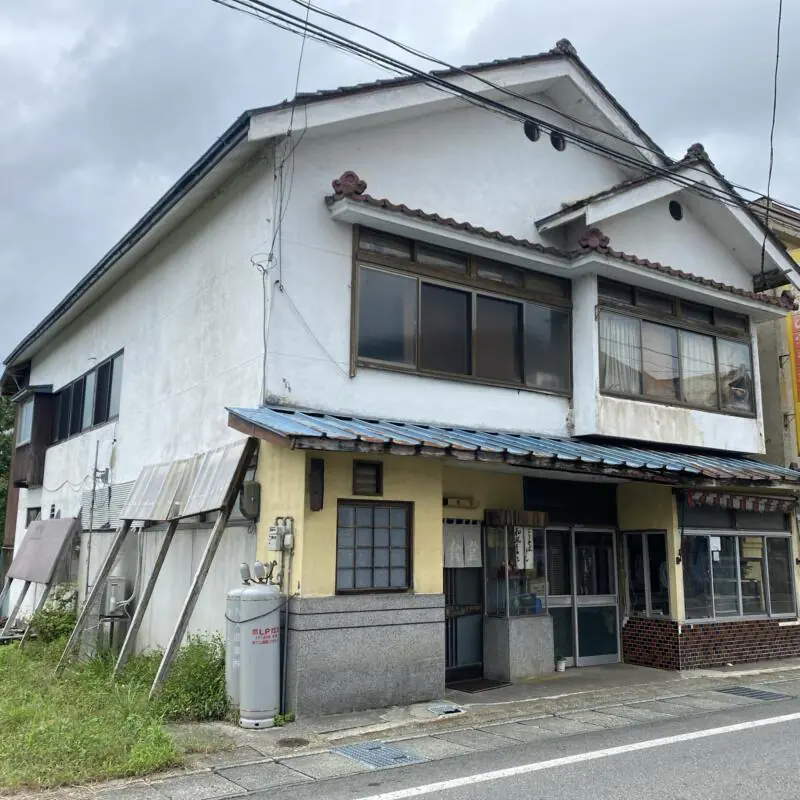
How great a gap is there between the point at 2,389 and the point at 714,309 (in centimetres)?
2054

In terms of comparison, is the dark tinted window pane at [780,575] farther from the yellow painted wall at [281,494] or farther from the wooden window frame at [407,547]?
the yellow painted wall at [281,494]

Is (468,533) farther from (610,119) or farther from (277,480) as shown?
(610,119)

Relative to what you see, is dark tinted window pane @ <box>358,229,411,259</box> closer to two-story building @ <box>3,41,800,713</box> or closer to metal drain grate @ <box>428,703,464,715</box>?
two-story building @ <box>3,41,800,713</box>

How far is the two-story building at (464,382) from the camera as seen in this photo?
30.9 ft

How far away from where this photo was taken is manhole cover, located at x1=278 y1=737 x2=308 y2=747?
7605 mm

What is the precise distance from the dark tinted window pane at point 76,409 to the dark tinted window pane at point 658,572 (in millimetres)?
12219

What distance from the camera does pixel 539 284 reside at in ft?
40.1

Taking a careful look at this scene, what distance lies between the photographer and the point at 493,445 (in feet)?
31.9

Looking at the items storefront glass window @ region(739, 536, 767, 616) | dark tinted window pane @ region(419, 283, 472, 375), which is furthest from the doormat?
storefront glass window @ region(739, 536, 767, 616)

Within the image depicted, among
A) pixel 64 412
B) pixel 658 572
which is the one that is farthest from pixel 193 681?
pixel 64 412

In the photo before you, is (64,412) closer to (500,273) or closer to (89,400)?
(89,400)

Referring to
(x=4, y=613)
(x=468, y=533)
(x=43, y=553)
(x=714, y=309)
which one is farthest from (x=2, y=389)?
(x=714, y=309)

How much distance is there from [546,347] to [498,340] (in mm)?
919

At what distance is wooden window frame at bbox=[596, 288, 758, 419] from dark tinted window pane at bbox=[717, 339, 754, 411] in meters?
0.06
